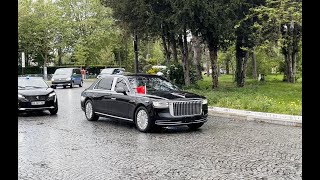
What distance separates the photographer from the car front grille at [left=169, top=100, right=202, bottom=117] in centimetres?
1062

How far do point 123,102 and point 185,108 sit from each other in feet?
6.35

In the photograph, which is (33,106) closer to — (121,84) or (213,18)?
(121,84)

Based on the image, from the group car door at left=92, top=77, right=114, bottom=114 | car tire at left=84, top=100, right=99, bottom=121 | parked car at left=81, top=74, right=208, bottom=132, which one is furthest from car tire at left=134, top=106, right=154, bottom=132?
car tire at left=84, top=100, right=99, bottom=121

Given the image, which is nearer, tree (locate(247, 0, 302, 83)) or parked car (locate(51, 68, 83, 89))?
tree (locate(247, 0, 302, 83))

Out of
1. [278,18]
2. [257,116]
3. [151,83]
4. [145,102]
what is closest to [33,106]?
[151,83]

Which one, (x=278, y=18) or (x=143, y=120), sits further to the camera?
(x=278, y=18)

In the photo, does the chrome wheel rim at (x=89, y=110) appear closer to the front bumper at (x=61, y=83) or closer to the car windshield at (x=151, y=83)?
the car windshield at (x=151, y=83)

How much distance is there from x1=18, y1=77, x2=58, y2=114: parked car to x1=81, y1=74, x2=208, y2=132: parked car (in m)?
2.30

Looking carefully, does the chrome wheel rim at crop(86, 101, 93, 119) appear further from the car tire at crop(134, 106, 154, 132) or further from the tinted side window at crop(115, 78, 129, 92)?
the car tire at crop(134, 106, 154, 132)

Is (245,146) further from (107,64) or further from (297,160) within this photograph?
(107,64)

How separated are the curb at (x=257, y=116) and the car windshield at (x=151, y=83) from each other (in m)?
3.24

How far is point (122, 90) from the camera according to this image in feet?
38.5

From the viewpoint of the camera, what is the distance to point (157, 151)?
841cm

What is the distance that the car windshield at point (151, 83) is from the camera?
11820 millimetres
